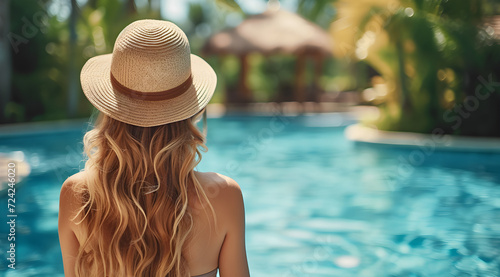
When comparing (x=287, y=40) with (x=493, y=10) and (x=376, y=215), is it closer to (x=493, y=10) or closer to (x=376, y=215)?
(x=493, y=10)

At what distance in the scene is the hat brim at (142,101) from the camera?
1.36 meters

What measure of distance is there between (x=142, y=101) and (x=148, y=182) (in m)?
0.22

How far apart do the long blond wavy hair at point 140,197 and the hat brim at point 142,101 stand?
0.04 meters

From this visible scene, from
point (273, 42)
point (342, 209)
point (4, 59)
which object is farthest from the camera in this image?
point (273, 42)

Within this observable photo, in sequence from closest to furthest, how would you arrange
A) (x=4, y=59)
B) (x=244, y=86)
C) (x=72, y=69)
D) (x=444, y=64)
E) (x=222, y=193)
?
(x=222, y=193)
(x=444, y=64)
(x=4, y=59)
(x=72, y=69)
(x=244, y=86)

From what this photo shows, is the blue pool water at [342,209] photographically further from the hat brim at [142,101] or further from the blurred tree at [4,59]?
the hat brim at [142,101]

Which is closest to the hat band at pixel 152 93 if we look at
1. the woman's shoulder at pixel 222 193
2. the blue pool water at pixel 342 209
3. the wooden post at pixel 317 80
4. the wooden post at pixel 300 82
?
the woman's shoulder at pixel 222 193

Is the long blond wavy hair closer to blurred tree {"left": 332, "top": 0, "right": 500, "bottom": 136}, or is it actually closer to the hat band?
the hat band

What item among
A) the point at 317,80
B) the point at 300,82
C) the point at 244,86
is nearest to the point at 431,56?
the point at 300,82

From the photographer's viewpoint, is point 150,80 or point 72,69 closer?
point 150,80

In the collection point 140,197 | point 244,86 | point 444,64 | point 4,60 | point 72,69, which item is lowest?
point 244,86

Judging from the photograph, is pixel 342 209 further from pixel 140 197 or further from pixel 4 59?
pixel 4 59

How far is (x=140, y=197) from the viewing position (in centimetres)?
139

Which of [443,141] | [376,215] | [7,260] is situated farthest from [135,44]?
[443,141]
